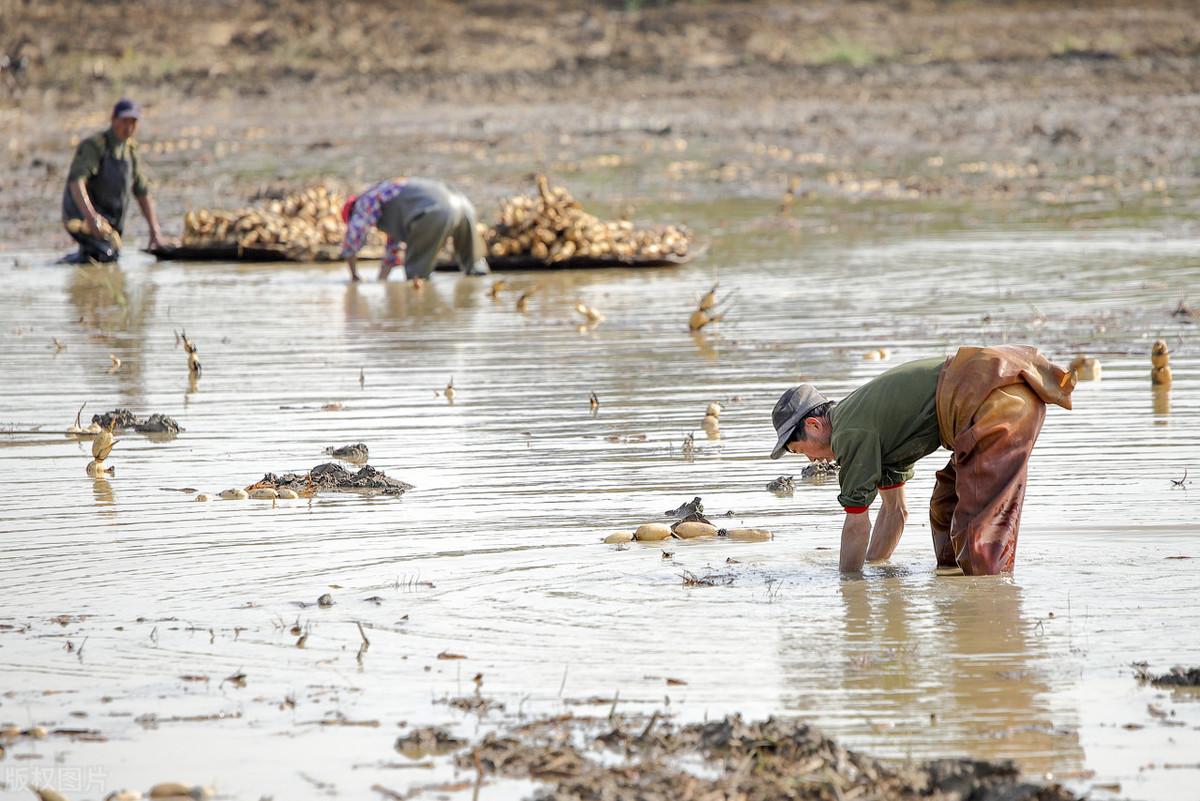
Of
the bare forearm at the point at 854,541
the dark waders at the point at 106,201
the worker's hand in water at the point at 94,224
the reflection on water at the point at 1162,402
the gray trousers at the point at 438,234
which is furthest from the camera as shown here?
the dark waders at the point at 106,201

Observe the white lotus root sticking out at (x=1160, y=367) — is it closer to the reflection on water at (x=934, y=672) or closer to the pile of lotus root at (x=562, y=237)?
the reflection on water at (x=934, y=672)

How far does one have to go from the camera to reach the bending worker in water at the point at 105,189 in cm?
1445

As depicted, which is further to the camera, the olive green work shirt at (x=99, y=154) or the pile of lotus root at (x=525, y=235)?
the olive green work shirt at (x=99, y=154)

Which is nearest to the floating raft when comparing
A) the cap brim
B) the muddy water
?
the muddy water

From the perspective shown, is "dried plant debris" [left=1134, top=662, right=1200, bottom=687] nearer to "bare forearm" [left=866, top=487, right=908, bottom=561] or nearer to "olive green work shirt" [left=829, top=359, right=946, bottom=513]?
"olive green work shirt" [left=829, top=359, right=946, bottom=513]

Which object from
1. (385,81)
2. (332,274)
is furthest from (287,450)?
(385,81)

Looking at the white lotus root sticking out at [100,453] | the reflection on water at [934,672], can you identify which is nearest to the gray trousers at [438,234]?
the white lotus root sticking out at [100,453]

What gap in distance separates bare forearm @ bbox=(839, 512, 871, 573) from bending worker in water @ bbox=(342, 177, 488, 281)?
26.7 feet

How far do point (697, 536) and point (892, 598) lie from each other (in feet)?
3.06

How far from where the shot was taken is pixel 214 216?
50.0 feet

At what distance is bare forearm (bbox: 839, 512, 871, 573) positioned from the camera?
567 cm

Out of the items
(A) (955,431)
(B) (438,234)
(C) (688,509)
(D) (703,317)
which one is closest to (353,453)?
Answer: (C) (688,509)

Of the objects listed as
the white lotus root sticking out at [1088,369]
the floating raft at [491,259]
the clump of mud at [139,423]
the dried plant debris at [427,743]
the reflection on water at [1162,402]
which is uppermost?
the floating raft at [491,259]

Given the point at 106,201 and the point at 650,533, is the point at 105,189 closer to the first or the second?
the point at 106,201
